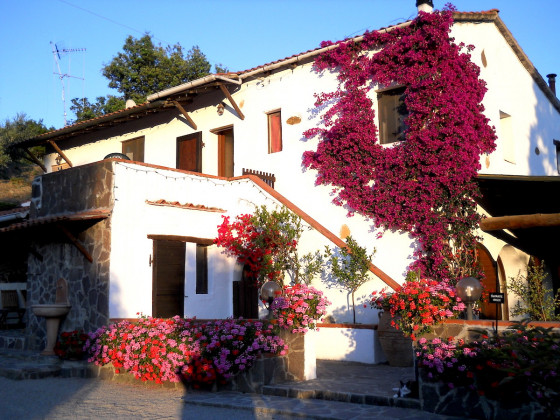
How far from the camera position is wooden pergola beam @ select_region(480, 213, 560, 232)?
10.7 m

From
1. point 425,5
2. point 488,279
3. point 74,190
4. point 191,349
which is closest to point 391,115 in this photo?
point 425,5

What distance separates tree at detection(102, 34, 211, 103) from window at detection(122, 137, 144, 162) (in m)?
9.87

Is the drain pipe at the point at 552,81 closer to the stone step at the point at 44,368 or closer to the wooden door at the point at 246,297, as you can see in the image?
the wooden door at the point at 246,297

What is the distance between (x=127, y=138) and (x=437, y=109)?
1060cm

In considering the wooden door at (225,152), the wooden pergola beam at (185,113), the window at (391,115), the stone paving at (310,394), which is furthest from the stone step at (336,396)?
the wooden pergola beam at (185,113)

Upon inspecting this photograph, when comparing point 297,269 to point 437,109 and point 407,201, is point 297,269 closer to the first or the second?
point 407,201

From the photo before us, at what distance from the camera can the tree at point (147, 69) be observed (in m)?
28.6

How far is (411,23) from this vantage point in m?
12.8

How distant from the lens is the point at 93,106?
3072 centimetres

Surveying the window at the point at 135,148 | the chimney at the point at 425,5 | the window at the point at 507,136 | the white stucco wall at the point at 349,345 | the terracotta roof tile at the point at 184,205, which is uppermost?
the chimney at the point at 425,5

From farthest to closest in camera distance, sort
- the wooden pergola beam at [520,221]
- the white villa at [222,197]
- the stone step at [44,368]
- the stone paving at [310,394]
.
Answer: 1. the white villa at [222,197]
2. the wooden pergola beam at [520,221]
3. the stone step at [44,368]
4. the stone paving at [310,394]

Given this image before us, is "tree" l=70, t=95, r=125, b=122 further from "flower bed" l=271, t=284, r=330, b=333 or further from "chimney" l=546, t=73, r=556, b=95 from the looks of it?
"flower bed" l=271, t=284, r=330, b=333

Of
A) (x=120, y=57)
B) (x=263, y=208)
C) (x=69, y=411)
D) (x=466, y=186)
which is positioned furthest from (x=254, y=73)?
(x=120, y=57)

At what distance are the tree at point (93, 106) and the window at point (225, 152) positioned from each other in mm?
13700
